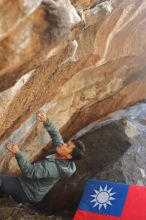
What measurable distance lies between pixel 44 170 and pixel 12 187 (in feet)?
2.69

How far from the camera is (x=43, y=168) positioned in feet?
17.8

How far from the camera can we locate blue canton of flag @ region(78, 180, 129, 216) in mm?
5617

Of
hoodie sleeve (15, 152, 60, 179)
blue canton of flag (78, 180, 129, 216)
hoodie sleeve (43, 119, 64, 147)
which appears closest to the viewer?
hoodie sleeve (15, 152, 60, 179)

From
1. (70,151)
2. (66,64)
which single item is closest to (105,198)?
A: (70,151)

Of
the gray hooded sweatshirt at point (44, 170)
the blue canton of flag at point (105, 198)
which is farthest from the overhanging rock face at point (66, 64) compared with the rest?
the blue canton of flag at point (105, 198)

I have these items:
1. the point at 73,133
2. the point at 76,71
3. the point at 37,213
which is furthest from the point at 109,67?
the point at 37,213

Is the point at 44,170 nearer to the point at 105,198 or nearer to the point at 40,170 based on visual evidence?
the point at 40,170

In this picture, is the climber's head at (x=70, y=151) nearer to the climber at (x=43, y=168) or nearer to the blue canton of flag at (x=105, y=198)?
the climber at (x=43, y=168)

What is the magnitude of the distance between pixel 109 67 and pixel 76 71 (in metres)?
1.16

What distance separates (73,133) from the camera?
8539 mm

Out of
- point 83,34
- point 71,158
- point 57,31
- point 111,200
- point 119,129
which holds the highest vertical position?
point 57,31

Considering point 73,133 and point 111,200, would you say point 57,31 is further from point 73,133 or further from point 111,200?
point 73,133

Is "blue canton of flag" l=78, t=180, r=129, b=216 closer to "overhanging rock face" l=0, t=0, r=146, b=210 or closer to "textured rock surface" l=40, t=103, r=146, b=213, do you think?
"textured rock surface" l=40, t=103, r=146, b=213

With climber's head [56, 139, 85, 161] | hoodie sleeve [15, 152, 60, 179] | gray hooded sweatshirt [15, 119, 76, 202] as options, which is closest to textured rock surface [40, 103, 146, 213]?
gray hooded sweatshirt [15, 119, 76, 202]
